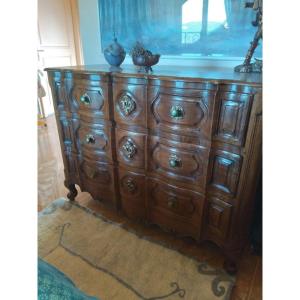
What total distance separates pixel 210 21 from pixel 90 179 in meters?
1.38

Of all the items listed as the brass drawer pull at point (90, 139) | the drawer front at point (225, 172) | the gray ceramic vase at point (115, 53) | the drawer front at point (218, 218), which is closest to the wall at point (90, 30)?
the gray ceramic vase at point (115, 53)

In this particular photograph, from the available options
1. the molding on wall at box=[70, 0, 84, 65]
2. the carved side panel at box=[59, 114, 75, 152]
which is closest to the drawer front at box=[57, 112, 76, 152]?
the carved side panel at box=[59, 114, 75, 152]

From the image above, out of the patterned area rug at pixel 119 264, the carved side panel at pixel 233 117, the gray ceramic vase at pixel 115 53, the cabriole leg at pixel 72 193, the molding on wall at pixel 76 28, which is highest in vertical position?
the molding on wall at pixel 76 28

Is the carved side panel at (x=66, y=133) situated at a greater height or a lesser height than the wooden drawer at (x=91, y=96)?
lesser

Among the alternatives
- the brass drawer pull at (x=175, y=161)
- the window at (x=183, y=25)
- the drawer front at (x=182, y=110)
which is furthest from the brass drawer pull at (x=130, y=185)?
the window at (x=183, y=25)

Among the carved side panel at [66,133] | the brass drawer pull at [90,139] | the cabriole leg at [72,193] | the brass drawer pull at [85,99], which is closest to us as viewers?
the brass drawer pull at [85,99]

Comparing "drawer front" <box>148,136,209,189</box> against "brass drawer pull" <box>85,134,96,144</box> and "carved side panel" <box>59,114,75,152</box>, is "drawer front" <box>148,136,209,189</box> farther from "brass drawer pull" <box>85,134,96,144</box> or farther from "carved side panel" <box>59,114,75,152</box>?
"carved side panel" <box>59,114,75,152</box>

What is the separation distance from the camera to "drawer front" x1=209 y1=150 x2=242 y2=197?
112 centimetres

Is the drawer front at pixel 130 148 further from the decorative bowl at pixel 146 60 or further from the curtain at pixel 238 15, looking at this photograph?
the curtain at pixel 238 15

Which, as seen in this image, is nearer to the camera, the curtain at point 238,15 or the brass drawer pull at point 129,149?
the curtain at point 238,15

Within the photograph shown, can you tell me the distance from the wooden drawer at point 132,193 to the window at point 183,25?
897 mm

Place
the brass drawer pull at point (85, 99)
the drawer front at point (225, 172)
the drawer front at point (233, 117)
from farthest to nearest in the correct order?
the brass drawer pull at point (85, 99), the drawer front at point (225, 172), the drawer front at point (233, 117)

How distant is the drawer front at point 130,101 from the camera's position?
48.5 inches
